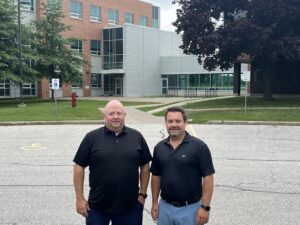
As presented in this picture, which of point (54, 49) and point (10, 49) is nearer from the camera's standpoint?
point (10, 49)

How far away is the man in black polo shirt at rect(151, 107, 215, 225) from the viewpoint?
12.2 ft

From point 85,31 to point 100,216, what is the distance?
54542 millimetres

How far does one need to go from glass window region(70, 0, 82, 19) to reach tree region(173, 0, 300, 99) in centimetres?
2540

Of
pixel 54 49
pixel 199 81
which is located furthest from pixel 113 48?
pixel 54 49

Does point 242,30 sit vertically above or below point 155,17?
below

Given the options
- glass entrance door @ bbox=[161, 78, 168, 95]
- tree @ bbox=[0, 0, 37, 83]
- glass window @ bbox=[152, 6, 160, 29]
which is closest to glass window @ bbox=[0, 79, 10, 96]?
tree @ bbox=[0, 0, 37, 83]

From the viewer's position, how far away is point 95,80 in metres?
58.3

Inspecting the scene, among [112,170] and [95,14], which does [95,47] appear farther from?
[112,170]

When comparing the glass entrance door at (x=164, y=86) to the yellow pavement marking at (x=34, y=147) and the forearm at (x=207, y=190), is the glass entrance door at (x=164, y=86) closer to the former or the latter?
the yellow pavement marking at (x=34, y=147)

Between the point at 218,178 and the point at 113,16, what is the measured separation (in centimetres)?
5533

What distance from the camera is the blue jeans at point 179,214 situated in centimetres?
373

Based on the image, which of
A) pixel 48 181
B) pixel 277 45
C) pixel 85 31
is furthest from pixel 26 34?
pixel 48 181

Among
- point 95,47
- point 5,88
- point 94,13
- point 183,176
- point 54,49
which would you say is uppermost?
point 94,13

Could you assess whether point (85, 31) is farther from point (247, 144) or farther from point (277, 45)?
point (247, 144)
